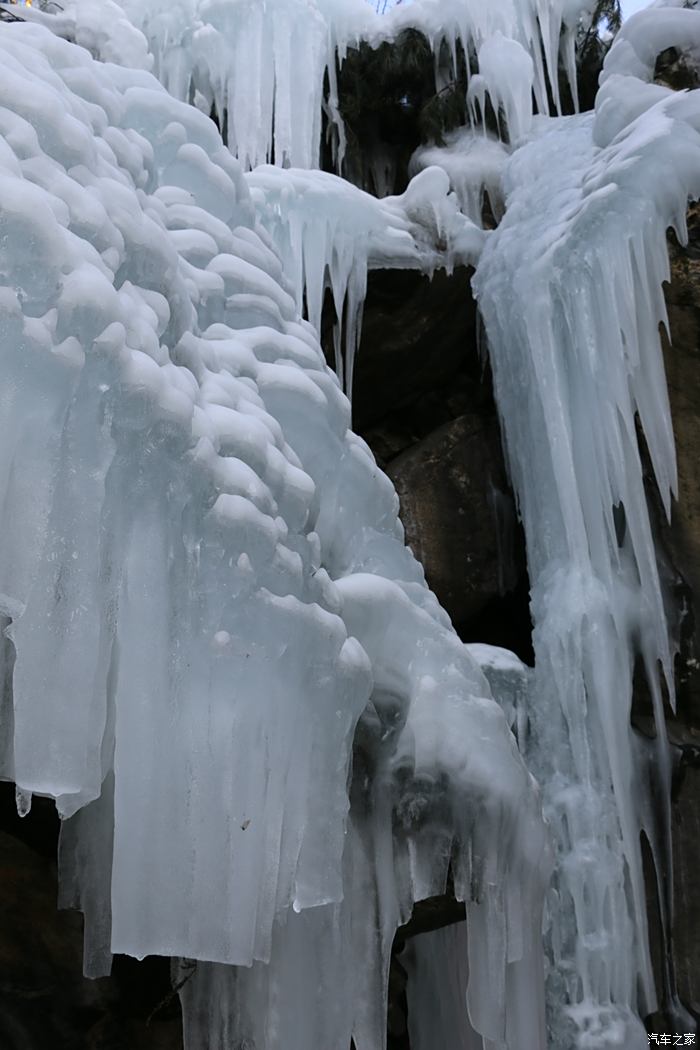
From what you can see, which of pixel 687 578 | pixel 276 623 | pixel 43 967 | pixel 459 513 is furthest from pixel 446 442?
pixel 276 623

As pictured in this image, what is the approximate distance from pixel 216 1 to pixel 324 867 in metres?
6.17

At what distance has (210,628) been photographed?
7.29 feet

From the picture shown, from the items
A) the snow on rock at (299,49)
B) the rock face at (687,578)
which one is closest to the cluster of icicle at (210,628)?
the rock face at (687,578)

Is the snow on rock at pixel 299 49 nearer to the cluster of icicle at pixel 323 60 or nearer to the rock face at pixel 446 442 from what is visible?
the cluster of icicle at pixel 323 60

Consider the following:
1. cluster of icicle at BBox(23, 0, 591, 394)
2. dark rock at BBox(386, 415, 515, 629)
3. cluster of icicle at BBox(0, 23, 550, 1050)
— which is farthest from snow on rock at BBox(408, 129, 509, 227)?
cluster of icicle at BBox(0, 23, 550, 1050)

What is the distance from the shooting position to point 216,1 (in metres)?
7.07

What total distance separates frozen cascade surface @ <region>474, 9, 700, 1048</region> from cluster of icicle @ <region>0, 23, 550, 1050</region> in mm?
1279

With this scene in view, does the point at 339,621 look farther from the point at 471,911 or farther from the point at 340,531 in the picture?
the point at 471,911

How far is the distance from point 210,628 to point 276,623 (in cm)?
17

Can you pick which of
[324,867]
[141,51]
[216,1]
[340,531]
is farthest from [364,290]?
[324,867]

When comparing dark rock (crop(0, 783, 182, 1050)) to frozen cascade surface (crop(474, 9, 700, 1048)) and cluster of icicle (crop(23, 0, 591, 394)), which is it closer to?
frozen cascade surface (crop(474, 9, 700, 1048))

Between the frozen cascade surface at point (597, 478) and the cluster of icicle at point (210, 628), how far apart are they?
4.20 ft

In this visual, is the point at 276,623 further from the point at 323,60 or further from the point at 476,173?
the point at 323,60

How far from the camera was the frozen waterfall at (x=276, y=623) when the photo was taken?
2.04 meters
